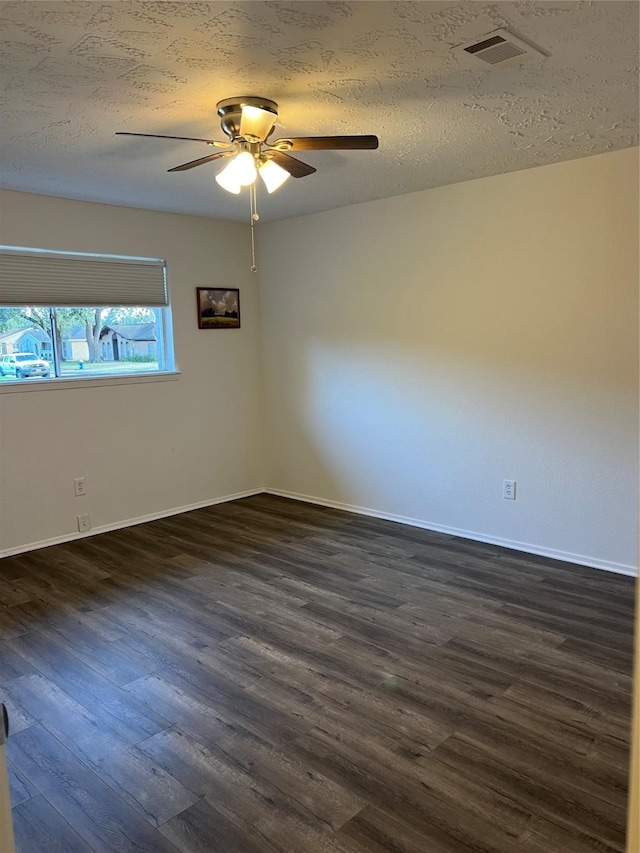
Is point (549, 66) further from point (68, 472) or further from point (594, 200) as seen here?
point (68, 472)

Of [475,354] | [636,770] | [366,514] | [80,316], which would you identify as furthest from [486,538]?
[636,770]

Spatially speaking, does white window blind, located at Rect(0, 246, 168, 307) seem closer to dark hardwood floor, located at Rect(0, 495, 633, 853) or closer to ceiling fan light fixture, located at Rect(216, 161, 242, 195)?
dark hardwood floor, located at Rect(0, 495, 633, 853)

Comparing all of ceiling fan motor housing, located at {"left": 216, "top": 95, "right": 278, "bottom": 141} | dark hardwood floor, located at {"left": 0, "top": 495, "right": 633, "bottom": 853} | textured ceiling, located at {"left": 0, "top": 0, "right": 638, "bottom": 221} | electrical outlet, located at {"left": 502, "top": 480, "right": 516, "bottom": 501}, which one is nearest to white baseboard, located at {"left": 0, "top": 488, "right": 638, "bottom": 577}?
dark hardwood floor, located at {"left": 0, "top": 495, "right": 633, "bottom": 853}

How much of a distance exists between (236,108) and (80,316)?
8.20 ft

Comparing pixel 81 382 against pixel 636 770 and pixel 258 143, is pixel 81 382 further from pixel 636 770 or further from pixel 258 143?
pixel 636 770

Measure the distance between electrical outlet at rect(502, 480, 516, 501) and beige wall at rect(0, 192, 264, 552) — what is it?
242cm

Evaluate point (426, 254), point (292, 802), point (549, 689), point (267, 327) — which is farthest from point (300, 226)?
point (292, 802)

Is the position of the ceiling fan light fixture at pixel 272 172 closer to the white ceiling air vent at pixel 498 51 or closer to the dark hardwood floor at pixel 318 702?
the white ceiling air vent at pixel 498 51

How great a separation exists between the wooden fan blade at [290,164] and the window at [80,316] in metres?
2.24

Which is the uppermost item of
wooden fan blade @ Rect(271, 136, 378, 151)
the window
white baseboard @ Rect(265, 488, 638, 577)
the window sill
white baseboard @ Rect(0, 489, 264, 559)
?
wooden fan blade @ Rect(271, 136, 378, 151)

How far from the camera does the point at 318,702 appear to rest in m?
2.45

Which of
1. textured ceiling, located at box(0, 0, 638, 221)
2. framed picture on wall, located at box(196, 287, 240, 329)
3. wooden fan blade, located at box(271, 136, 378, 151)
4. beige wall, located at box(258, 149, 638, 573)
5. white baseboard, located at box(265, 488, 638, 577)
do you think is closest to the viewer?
textured ceiling, located at box(0, 0, 638, 221)

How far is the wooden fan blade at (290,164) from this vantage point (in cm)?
268

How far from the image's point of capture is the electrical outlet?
4.03 m
